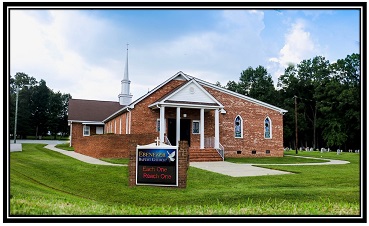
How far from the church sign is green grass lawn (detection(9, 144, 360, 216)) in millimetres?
441

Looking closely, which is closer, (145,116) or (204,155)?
(204,155)

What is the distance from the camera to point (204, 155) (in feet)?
70.3

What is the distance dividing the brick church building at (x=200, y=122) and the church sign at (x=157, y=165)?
10954 mm

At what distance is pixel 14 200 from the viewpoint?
6539mm

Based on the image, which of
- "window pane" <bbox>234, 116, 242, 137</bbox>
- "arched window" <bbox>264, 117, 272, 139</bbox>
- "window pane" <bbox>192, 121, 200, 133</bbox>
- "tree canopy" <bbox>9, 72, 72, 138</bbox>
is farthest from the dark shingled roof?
"arched window" <bbox>264, 117, 272, 139</bbox>

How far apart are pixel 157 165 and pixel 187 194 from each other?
3.82ft

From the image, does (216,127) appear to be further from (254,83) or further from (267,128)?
(254,83)

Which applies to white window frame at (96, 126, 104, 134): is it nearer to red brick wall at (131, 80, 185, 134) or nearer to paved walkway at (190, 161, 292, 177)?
red brick wall at (131, 80, 185, 134)

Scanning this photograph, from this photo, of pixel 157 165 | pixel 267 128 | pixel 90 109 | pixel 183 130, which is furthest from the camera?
pixel 90 109

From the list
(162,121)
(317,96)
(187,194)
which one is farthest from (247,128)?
(317,96)

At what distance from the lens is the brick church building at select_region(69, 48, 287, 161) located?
72.3 ft

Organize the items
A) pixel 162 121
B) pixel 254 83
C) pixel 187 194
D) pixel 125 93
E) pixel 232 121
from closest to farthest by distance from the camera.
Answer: pixel 187 194 < pixel 162 121 < pixel 232 121 < pixel 125 93 < pixel 254 83
